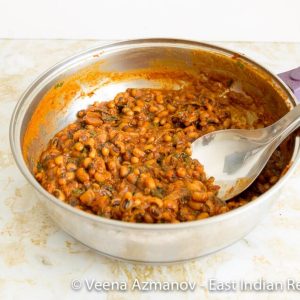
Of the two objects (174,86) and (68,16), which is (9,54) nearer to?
(68,16)

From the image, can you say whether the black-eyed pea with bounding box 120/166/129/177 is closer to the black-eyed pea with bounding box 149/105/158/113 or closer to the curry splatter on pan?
the curry splatter on pan

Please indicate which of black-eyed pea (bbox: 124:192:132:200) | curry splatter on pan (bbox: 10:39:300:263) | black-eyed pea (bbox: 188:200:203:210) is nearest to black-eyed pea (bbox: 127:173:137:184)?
curry splatter on pan (bbox: 10:39:300:263)

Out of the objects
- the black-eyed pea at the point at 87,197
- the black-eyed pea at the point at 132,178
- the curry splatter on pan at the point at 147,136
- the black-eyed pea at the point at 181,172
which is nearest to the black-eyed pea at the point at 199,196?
the curry splatter on pan at the point at 147,136

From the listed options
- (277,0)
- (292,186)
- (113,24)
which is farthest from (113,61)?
(277,0)

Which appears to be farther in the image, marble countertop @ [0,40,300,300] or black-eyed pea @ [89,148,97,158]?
black-eyed pea @ [89,148,97,158]

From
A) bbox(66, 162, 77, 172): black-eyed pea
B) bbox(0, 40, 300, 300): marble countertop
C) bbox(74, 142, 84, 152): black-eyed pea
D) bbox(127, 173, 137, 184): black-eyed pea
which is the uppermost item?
bbox(127, 173, 137, 184): black-eyed pea

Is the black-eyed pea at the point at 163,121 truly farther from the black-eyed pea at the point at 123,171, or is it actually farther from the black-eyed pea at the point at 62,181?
the black-eyed pea at the point at 62,181

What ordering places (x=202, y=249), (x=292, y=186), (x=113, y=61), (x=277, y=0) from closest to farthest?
(x=202, y=249) < (x=292, y=186) < (x=113, y=61) < (x=277, y=0)
